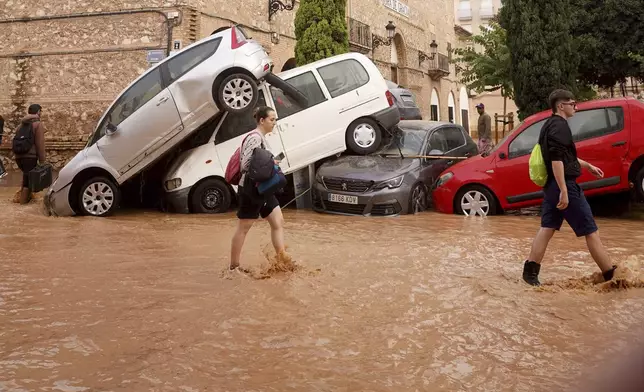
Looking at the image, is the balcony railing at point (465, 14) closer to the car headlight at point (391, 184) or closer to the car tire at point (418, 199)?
the car tire at point (418, 199)

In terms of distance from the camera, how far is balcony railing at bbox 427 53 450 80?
32.2 metres

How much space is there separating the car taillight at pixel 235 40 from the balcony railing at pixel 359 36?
45.1ft

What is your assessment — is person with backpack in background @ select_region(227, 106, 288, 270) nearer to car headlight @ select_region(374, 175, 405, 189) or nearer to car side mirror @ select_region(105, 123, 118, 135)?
car headlight @ select_region(374, 175, 405, 189)

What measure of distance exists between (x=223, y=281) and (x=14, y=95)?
13976 mm

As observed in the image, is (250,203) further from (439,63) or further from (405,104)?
(439,63)

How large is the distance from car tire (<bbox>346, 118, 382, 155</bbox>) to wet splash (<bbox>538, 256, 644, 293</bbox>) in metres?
5.77

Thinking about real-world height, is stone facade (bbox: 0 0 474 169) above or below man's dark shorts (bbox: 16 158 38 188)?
above

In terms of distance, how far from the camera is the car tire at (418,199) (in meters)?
10.0

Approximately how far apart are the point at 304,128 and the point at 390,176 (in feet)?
5.79

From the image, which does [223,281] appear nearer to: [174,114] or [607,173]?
[174,114]

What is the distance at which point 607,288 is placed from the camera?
199 inches

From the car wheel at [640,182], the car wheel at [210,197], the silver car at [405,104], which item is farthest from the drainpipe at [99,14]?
the car wheel at [640,182]

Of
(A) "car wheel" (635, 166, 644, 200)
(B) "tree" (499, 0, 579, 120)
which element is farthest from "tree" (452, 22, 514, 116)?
(A) "car wheel" (635, 166, 644, 200)

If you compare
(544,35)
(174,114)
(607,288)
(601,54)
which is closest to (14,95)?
(174,114)
